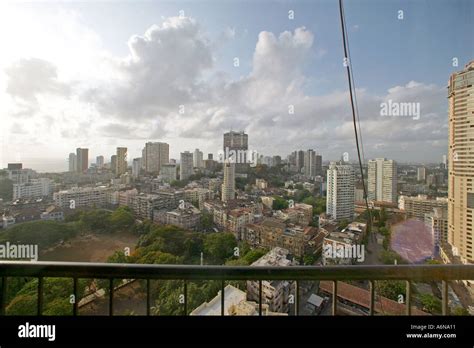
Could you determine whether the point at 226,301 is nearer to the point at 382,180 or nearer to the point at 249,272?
the point at 249,272

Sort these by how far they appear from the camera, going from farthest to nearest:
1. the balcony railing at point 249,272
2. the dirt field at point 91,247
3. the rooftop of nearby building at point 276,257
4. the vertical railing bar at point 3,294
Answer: the dirt field at point 91,247
the rooftop of nearby building at point 276,257
the vertical railing bar at point 3,294
the balcony railing at point 249,272

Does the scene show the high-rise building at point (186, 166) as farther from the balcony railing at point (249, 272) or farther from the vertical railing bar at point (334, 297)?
the vertical railing bar at point (334, 297)

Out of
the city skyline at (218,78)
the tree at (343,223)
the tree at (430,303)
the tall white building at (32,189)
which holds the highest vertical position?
the city skyline at (218,78)

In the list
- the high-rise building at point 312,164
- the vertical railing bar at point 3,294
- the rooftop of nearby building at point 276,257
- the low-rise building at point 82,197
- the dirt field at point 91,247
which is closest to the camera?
the vertical railing bar at point 3,294

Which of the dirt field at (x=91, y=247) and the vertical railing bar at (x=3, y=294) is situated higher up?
the dirt field at (x=91, y=247)

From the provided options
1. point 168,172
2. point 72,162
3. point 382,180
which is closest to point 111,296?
point 168,172

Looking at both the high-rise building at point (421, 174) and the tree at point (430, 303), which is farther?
the high-rise building at point (421, 174)

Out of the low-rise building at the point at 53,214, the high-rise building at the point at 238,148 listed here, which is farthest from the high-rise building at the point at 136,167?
the high-rise building at the point at 238,148
